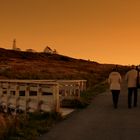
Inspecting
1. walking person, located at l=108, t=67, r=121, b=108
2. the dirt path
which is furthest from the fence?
walking person, located at l=108, t=67, r=121, b=108

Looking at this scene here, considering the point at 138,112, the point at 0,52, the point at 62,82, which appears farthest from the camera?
the point at 0,52

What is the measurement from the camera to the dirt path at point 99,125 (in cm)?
1509

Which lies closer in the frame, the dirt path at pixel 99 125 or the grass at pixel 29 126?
the grass at pixel 29 126

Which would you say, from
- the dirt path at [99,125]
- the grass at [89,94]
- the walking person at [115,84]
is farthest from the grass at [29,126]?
the grass at [89,94]

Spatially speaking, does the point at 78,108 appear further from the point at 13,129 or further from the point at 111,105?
the point at 13,129

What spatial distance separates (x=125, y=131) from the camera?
16.0 m

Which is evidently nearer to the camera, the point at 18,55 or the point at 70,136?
the point at 70,136

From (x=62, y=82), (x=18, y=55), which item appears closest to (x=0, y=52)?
(x=18, y=55)

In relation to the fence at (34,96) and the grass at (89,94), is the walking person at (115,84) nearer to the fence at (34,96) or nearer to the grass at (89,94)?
the grass at (89,94)

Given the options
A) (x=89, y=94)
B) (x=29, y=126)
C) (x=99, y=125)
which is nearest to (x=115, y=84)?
(x=99, y=125)

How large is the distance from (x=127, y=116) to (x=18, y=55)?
3632 inches

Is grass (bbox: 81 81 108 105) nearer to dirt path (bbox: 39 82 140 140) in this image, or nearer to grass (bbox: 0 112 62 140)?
dirt path (bbox: 39 82 140 140)

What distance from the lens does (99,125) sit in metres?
17.5

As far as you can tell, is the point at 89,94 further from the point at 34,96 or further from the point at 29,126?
the point at 29,126
